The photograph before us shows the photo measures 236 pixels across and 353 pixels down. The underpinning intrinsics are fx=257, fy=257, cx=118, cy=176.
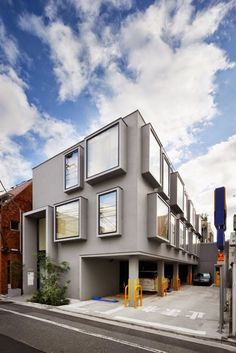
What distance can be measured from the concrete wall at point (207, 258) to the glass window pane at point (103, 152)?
86.3 feet

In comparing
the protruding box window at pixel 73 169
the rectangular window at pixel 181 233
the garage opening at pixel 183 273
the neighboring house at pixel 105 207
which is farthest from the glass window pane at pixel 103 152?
the garage opening at pixel 183 273

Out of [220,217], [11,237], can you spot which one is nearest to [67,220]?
[11,237]

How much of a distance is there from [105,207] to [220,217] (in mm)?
6278

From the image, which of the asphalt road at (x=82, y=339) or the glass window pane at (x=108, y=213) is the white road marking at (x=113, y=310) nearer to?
the asphalt road at (x=82, y=339)

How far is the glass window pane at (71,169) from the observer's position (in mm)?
15637

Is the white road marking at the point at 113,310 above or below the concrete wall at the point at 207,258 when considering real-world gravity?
above

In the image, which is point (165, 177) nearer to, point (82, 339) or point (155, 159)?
point (155, 159)

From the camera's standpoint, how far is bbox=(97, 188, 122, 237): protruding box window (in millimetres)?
12852

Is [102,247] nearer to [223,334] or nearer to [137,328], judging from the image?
[137,328]

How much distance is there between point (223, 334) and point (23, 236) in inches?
565

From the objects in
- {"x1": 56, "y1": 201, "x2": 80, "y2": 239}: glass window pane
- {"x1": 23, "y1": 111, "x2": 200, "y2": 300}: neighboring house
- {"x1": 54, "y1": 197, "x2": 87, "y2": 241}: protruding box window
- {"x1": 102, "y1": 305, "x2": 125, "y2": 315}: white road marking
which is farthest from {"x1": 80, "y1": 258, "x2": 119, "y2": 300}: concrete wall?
{"x1": 102, "y1": 305, "x2": 125, "y2": 315}: white road marking

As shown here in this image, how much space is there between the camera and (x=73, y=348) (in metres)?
6.55

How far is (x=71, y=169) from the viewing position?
15969 millimetres

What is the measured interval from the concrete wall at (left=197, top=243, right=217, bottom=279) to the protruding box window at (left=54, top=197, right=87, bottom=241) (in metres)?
25.2
